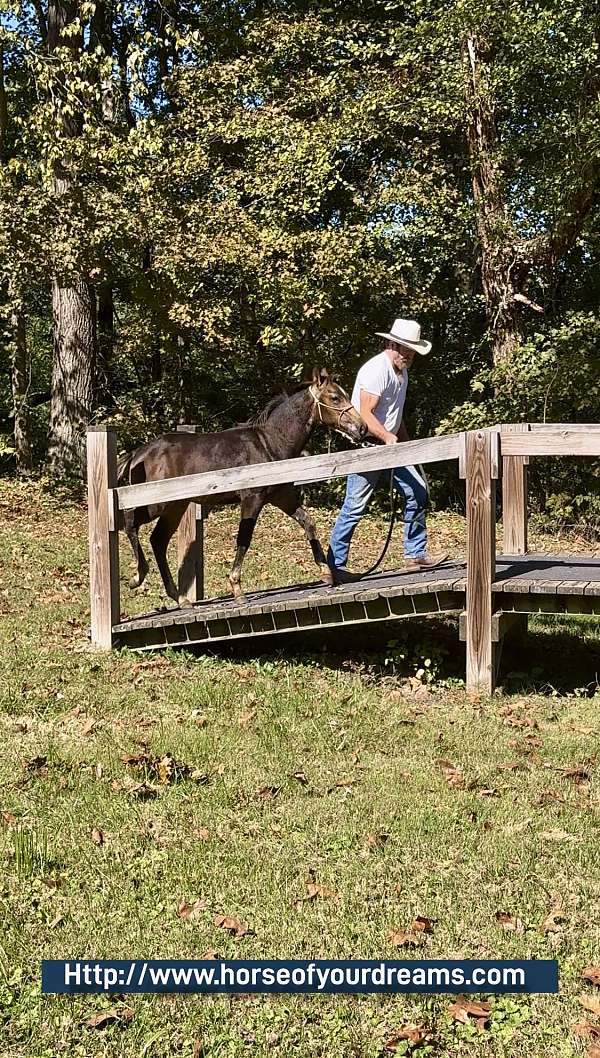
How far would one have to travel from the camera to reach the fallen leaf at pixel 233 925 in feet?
14.6

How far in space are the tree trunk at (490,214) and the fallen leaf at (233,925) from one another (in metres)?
14.5

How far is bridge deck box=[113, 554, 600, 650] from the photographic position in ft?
24.7

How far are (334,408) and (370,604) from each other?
5.29 ft

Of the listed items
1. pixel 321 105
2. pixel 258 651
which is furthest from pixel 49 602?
pixel 321 105

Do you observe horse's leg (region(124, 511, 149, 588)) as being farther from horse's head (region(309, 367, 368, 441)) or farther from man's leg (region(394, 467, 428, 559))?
man's leg (region(394, 467, 428, 559))

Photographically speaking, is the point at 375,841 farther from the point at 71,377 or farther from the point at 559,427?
the point at 71,377

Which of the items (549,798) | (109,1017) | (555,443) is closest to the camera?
(109,1017)

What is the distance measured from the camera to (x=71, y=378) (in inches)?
782

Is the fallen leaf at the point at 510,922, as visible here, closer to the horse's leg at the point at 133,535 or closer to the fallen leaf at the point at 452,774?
the fallen leaf at the point at 452,774

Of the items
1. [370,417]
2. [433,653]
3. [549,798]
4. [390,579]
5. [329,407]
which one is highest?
[329,407]

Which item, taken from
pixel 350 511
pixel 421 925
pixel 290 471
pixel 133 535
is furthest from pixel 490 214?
pixel 421 925

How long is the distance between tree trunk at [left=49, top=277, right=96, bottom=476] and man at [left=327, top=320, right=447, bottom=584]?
12.0 meters

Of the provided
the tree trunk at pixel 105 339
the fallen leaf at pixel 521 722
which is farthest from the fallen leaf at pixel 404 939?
the tree trunk at pixel 105 339

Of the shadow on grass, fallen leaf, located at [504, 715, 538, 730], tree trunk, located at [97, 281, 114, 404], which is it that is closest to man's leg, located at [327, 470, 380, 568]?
the shadow on grass
